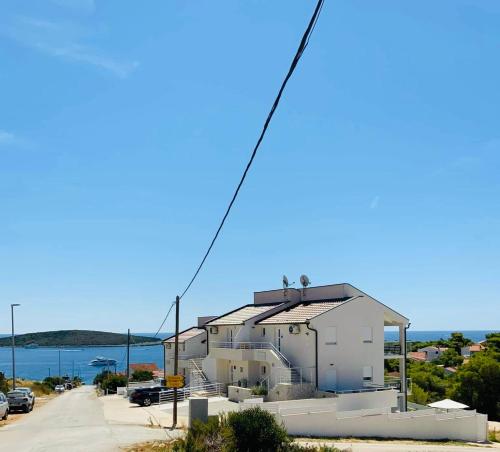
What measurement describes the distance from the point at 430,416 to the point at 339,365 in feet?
27.6

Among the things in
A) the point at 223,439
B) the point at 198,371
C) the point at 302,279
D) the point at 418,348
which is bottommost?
the point at 418,348

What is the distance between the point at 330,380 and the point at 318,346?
2.37 meters

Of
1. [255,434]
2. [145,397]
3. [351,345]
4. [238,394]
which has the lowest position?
[145,397]

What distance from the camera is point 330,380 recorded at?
37750mm

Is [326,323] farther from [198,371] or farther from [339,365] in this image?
[198,371]

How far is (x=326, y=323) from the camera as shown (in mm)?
37938

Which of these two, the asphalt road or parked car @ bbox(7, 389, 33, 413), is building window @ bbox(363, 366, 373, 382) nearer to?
the asphalt road

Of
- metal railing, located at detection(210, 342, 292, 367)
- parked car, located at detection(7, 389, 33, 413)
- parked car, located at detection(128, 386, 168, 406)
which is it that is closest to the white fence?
metal railing, located at detection(210, 342, 292, 367)

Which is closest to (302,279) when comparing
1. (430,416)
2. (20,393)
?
(430,416)

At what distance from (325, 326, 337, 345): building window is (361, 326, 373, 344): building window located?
2227 mm

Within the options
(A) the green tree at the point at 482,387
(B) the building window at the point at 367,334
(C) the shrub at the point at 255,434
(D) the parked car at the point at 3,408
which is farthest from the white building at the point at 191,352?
(C) the shrub at the point at 255,434

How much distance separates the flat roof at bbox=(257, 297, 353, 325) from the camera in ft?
128

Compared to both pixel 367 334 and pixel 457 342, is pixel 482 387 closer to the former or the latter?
pixel 367 334

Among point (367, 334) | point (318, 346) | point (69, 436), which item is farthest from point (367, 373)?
point (69, 436)
